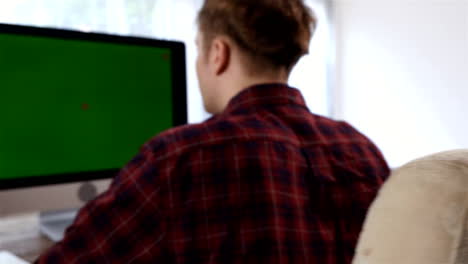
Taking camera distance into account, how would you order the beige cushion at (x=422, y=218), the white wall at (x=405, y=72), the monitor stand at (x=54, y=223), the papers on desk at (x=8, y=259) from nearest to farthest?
the beige cushion at (x=422, y=218) < the papers on desk at (x=8, y=259) < the monitor stand at (x=54, y=223) < the white wall at (x=405, y=72)

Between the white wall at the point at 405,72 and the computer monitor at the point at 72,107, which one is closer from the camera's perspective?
the computer monitor at the point at 72,107

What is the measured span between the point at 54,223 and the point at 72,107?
1.05ft

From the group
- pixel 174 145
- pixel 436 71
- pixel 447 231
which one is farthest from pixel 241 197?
pixel 436 71

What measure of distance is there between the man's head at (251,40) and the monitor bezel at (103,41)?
0.45 metres

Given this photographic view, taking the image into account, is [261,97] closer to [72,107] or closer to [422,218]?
[422,218]

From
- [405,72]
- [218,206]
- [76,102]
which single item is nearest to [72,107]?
[76,102]

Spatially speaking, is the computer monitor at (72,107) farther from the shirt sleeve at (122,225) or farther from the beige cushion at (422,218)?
the beige cushion at (422,218)

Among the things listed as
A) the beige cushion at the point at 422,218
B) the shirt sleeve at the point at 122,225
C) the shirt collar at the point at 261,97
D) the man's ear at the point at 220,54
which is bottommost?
the shirt sleeve at the point at 122,225

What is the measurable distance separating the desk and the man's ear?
547 mm

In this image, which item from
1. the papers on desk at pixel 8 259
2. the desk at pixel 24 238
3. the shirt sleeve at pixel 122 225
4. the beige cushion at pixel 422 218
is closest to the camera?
the beige cushion at pixel 422 218

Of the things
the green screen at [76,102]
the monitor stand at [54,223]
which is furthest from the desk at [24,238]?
the green screen at [76,102]

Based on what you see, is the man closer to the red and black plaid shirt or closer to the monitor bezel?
the red and black plaid shirt

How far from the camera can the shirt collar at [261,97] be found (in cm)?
74

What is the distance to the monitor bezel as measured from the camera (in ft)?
3.45
